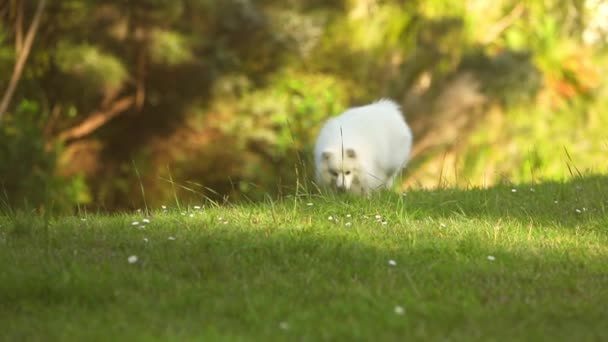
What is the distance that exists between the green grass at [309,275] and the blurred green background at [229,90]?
24.1 ft

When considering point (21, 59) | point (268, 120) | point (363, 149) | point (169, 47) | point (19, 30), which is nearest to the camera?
point (363, 149)

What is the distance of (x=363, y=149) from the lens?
9633mm

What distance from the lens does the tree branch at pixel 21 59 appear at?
1498cm

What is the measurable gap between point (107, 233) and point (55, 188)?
34.4 ft

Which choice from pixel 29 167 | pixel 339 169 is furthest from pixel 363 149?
pixel 29 167

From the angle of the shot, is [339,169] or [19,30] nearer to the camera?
[339,169]

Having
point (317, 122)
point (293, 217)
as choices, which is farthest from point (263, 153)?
point (293, 217)

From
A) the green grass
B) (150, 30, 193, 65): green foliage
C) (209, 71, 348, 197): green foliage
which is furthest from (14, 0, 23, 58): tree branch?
the green grass

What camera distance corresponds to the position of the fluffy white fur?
372 inches

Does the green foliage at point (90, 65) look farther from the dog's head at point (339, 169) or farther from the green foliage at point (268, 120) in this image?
the dog's head at point (339, 169)

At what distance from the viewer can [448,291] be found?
15.1 feet

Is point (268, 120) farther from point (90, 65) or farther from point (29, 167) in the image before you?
point (29, 167)

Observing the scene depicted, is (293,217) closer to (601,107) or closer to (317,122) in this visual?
(317,122)

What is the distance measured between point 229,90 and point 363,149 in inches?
299
